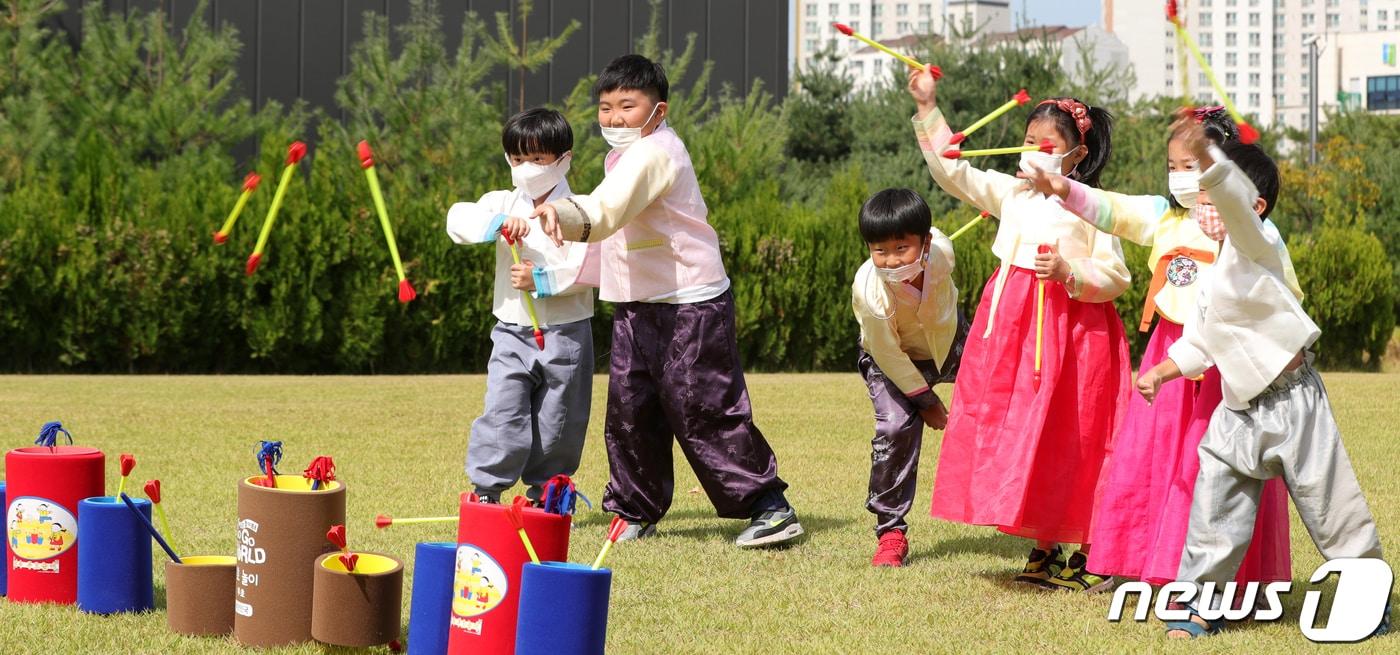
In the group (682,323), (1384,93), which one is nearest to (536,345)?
(682,323)

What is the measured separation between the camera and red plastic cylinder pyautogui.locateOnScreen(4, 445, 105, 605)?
4.10 m

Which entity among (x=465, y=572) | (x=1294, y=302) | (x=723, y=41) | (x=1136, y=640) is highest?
(x=723, y=41)

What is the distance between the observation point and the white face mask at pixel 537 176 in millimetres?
5688

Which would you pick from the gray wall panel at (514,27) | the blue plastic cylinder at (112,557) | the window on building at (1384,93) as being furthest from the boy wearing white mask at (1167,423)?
the window on building at (1384,93)

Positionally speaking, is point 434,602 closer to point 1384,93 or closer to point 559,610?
point 559,610

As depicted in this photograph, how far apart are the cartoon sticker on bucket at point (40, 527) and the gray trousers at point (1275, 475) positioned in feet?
9.76

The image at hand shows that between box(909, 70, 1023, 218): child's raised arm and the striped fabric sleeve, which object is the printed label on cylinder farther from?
the striped fabric sleeve

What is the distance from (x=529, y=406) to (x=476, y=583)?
2.29m

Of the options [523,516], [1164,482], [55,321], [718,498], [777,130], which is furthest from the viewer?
[777,130]

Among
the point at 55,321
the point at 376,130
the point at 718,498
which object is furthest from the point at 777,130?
the point at 718,498

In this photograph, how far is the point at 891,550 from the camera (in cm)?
512

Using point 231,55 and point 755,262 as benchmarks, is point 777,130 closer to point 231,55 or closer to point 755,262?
point 755,262

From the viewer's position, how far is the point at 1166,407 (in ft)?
14.7

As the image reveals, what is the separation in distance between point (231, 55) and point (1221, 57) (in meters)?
132
